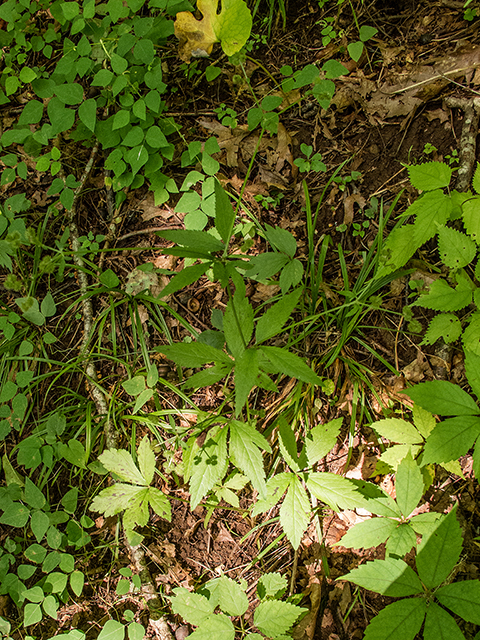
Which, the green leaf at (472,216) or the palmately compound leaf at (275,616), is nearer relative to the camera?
the palmately compound leaf at (275,616)

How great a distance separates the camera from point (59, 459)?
2.03m

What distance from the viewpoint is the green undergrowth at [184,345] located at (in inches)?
58.8

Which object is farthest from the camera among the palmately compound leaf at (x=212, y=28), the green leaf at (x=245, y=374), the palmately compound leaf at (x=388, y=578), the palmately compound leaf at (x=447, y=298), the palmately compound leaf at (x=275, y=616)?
the palmately compound leaf at (x=212, y=28)

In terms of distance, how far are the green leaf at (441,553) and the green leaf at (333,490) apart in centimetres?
29

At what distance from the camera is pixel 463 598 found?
1.36 metres

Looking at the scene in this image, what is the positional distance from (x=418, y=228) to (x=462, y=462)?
3.58 ft

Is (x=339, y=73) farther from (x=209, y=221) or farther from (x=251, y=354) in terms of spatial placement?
(x=251, y=354)

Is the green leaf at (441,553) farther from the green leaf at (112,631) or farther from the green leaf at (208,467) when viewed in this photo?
the green leaf at (112,631)

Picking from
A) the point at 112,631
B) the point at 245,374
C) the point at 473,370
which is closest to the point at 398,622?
the point at 473,370

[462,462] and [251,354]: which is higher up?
[251,354]

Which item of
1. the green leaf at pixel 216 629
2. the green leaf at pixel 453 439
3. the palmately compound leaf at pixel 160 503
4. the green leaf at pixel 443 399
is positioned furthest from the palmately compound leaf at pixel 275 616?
the green leaf at pixel 443 399

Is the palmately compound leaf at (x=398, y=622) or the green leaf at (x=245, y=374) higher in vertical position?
the green leaf at (x=245, y=374)

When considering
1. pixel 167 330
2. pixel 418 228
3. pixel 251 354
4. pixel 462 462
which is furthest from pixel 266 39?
pixel 462 462

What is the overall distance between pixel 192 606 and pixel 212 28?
279 centimetres
